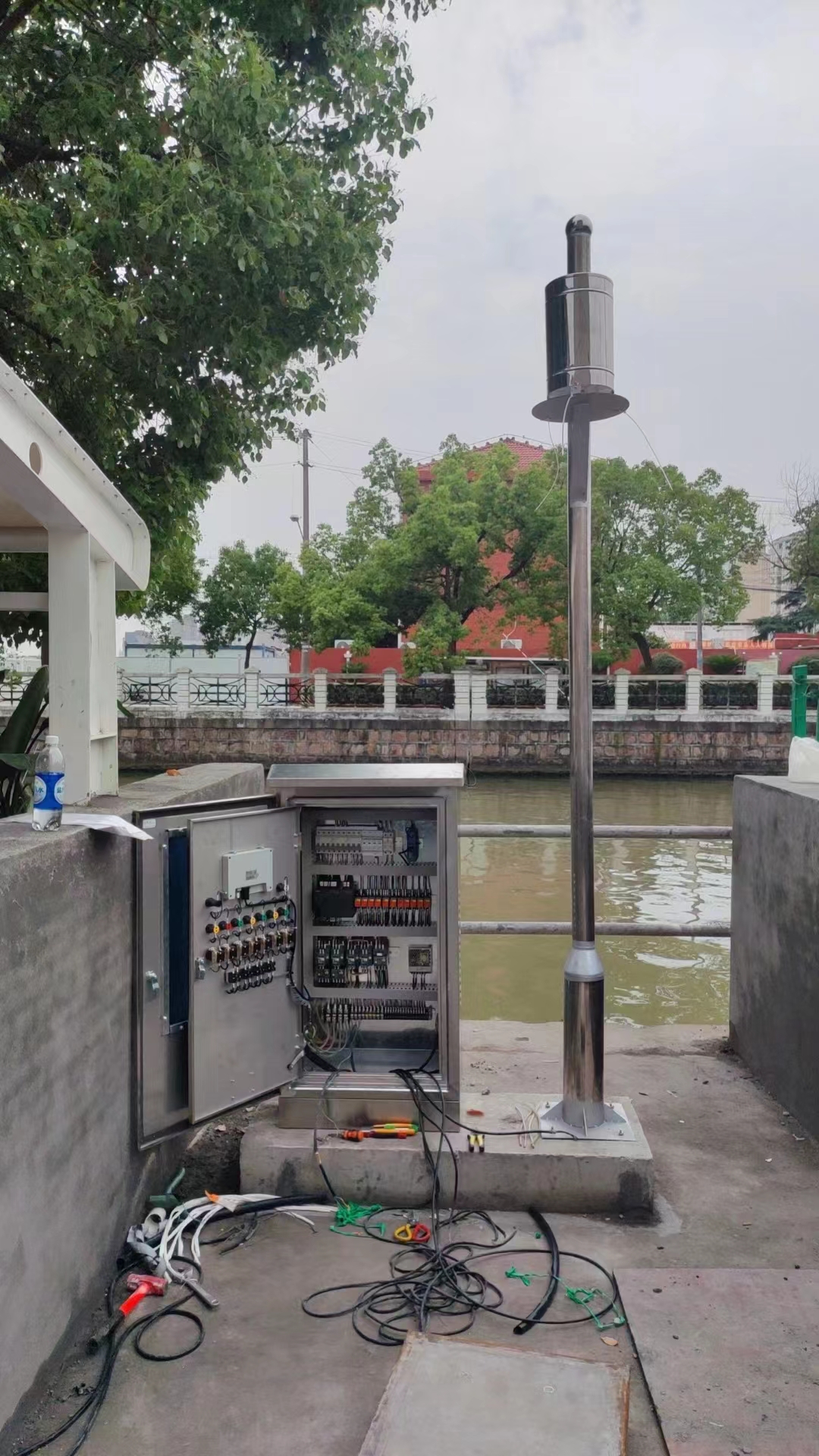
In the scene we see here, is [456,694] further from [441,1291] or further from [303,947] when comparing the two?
[441,1291]

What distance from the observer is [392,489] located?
29984 mm

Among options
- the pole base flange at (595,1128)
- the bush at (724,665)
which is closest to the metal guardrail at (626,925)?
the pole base flange at (595,1128)

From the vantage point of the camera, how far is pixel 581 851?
325 cm

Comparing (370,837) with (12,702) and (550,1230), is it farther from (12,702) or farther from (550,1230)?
(12,702)

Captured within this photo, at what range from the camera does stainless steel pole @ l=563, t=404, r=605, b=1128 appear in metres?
3.26

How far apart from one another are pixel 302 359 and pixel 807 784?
5.47 meters

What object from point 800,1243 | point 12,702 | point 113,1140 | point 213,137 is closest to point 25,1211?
point 113,1140

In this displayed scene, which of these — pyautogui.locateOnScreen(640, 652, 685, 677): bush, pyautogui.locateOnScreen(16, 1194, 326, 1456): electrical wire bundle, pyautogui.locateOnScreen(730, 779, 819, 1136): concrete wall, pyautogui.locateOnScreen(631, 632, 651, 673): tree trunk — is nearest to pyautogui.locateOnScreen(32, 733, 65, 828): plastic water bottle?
pyautogui.locateOnScreen(16, 1194, 326, 1456): electrical wire bundle

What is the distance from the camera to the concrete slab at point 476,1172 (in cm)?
311

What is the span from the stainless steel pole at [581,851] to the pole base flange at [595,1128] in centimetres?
2

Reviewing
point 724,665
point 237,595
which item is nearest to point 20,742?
point 724,665

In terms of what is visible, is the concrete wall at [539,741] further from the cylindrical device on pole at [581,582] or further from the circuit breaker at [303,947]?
the cylindrical device on pole at [581,582]

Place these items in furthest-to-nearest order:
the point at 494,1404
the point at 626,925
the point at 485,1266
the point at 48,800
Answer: the point at 626,925
the point at 485,1266
the point at 48,800
the point at 494,1404

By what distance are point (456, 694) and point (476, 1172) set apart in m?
23.7
